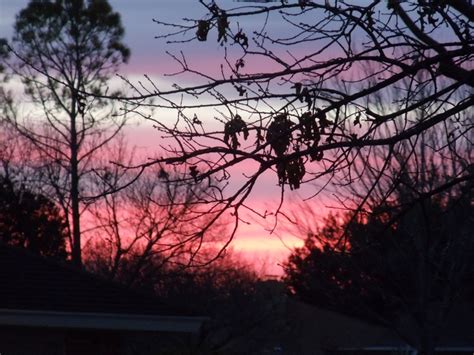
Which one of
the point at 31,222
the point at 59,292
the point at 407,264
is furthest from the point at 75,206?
the point at 59,292

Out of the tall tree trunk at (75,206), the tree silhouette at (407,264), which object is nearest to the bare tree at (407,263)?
the tree silhouette at (407,264)

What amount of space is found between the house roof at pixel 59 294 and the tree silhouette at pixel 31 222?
51.0 feet

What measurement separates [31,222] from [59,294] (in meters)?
17.7

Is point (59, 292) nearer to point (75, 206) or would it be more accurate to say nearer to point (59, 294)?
point (59, 294)

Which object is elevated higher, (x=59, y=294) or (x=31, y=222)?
(x=31, y=222)

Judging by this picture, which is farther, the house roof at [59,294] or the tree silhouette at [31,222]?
the tree silhouette at [31,222]

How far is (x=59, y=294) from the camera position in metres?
16.3

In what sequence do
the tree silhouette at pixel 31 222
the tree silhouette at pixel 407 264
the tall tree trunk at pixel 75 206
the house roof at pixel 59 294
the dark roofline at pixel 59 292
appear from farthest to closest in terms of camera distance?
1. the tree silhouette at pixel 31 222
2. the tall tree trunk at pixel 75 206
3. the tree silhouette at pixel 407 264
4. the dark roofline at pixel 59 292
5. the house roof at pixel 59 294

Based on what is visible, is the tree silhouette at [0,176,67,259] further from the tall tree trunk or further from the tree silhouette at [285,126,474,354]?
the tree silhouette at [285,126,474,354]

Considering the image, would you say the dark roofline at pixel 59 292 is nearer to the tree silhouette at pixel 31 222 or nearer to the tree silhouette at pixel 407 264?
the tree silhouette at pixel 407 264

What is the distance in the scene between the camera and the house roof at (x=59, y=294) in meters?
15.5

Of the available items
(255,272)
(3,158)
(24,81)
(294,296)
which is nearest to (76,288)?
(24,81)

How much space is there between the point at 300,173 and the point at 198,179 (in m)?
0.69

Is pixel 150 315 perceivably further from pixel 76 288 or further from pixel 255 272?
pixel 255 272
